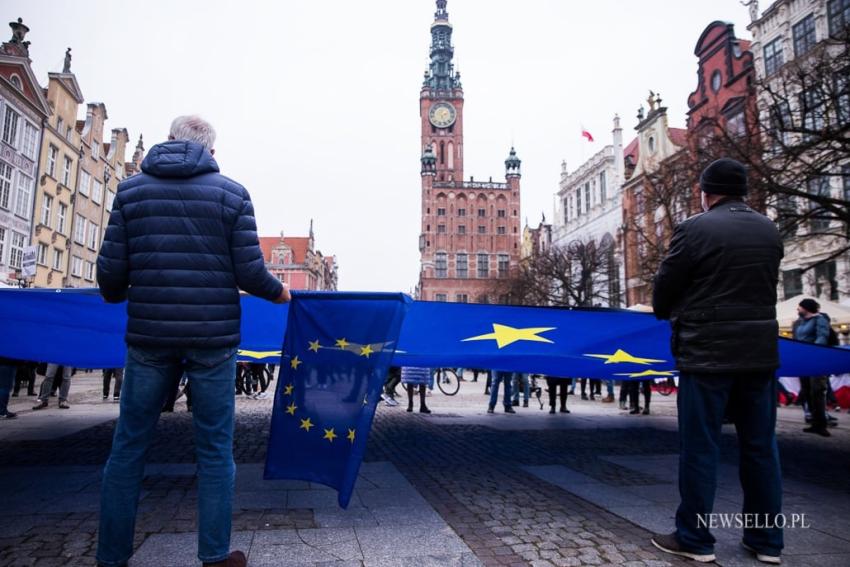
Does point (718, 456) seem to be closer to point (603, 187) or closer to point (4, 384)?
point (4, 384)

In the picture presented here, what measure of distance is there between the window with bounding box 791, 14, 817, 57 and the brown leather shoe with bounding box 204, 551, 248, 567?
2899 cm

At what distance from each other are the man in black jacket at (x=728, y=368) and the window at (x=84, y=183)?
137ft

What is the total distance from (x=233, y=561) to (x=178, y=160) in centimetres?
200

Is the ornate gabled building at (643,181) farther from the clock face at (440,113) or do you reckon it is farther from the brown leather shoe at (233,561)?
the clock face at (440,113)

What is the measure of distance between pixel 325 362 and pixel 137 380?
1371 mm

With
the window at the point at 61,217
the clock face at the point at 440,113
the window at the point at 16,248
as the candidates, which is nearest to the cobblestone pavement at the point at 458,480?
the window at the point at 16,248

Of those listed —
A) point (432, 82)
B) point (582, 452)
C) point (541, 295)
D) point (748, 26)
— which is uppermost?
point (432, 82)

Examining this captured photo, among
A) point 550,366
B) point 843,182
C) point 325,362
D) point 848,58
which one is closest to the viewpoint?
point 325,362

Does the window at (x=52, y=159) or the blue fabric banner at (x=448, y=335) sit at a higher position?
the window at (x=52, y=159)

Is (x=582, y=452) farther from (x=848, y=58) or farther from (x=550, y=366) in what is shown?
(x=848, y=58)

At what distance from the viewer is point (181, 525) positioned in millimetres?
3625

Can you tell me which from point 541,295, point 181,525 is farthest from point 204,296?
point 541,295

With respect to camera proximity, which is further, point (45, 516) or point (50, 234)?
point (50, 234)

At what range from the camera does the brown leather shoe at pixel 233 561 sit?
2.72 metres
